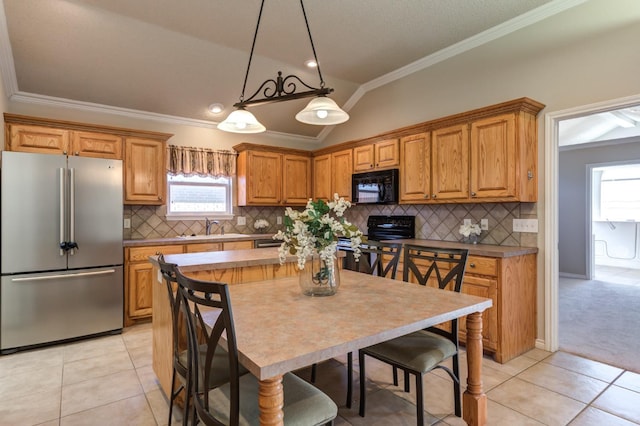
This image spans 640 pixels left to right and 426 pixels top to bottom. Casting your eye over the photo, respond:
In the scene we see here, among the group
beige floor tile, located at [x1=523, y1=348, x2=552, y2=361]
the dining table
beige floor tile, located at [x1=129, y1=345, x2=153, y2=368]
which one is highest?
the dining table

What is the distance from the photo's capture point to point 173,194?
4.68m

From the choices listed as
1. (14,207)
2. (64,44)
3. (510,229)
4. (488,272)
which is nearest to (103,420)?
(14,207)

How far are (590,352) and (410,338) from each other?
2135mm

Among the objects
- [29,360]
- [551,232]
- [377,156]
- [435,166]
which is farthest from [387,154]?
[29,360]

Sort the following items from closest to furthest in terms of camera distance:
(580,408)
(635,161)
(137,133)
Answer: (580,408) → (137,133) → (635,161)

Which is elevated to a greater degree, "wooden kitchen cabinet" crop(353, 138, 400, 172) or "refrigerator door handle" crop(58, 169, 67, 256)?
"wooden kitchen cabinet" crop(353, 138, 400, 172)

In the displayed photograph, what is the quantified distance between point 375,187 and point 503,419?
2.81 meters

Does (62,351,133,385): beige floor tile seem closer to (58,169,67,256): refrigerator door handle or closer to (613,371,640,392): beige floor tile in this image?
(58,169,67,256): refrigerator door handle

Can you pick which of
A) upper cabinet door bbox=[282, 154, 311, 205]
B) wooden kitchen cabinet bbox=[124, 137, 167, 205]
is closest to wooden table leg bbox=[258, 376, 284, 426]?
wooden kitchen cabinet bbox=[124, 137, 167, 205]

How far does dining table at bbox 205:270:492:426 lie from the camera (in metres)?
1.09

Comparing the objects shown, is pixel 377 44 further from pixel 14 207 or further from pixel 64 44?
pixel 14 207

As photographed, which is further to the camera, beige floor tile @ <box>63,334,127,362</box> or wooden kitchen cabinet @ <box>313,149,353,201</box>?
wooden kitchen cabinet @ <box>313,149,353,201</box>

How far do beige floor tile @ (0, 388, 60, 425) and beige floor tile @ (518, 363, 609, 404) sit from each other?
3.25m

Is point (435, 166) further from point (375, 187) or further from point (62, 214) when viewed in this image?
point (62, 214)
